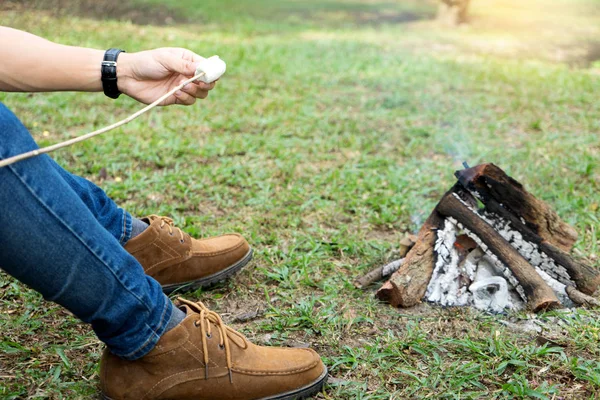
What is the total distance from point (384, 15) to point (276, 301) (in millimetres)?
10072

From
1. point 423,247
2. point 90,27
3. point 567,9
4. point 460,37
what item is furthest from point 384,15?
point 423,247

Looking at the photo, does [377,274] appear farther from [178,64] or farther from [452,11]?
[452,11]

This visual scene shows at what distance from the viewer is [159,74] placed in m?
1.87

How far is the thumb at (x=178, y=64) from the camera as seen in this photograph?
5.99ft

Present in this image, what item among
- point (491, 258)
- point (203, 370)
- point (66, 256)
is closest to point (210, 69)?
point (66, 256)

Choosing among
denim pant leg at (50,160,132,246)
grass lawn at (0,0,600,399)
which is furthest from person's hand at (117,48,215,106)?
grass lawn at (0,0,600,399)

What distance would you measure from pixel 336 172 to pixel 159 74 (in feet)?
6.19

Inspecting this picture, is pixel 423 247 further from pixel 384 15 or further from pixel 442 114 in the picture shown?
pixel 384 15

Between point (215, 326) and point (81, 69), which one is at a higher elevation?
point (81, 69)

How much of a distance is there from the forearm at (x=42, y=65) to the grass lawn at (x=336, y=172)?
2.72 ft

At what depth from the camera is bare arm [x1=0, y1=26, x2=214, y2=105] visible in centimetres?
170

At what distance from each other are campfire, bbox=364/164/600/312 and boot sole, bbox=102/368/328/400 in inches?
22.0

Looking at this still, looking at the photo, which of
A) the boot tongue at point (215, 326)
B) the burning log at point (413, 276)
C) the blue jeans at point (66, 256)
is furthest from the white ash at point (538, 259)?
the blue jeans at point (66, 256)

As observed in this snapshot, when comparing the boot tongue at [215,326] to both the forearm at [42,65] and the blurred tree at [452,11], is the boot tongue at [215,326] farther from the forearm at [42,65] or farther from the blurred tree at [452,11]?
the blurred tree at [452,11]
